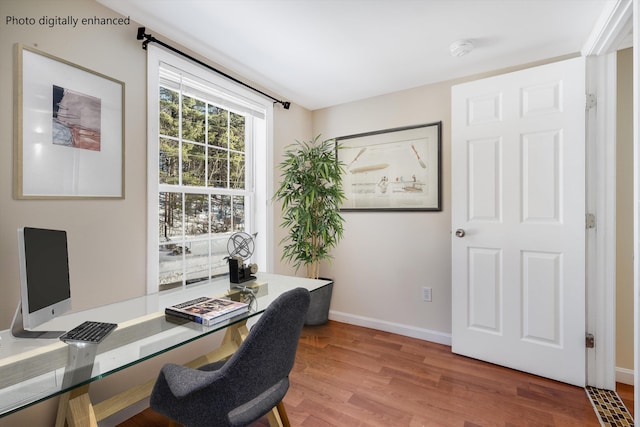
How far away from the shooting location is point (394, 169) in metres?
2.98

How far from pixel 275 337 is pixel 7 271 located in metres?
1.30

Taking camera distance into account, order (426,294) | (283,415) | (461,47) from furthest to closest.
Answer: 1. (426,294)
2. (461,47)
3. (283,415)

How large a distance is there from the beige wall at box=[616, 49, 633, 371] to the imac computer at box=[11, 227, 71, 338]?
320cm

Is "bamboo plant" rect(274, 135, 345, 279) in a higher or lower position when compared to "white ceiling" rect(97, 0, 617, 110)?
lower

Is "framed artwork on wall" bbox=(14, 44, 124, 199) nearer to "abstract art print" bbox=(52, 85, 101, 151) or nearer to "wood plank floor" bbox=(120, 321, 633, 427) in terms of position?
"abstract art print" bbox=(52, 85, 101, 151)

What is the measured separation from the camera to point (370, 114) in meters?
3.11

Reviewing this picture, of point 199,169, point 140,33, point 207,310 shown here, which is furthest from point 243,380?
point 140,33

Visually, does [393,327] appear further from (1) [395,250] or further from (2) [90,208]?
(2) [90,208]

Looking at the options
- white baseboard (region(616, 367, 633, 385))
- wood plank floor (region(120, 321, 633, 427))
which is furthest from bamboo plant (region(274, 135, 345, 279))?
white baseboard (region(616, 367, 633, 385))

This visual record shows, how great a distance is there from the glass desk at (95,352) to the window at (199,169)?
567mm

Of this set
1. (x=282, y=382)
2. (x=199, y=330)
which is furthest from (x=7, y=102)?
(x=282, y=382)

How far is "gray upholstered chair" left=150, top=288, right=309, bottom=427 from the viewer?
983 millimetres

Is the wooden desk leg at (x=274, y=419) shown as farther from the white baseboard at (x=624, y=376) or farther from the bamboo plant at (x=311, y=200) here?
the white baseboard at (x=624, y=376)

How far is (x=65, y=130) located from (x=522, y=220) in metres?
2.90
